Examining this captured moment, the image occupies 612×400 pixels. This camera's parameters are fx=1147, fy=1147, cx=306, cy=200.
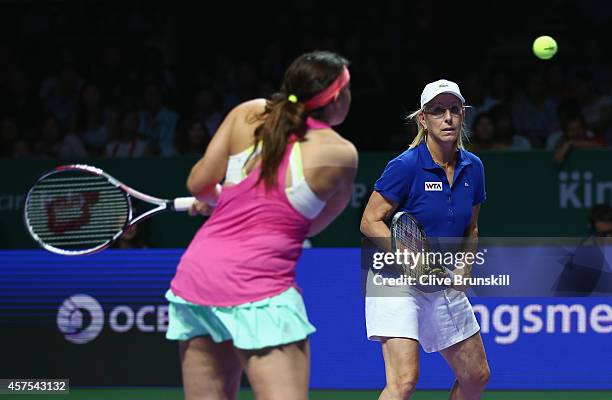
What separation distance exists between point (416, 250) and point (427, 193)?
0.82 ft

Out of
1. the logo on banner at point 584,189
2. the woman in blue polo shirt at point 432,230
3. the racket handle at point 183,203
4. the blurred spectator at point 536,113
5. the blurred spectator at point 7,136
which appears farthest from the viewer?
the blurred spectator at point 7,136

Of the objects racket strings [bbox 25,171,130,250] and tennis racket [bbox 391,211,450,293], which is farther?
racket strings [bbox 25,171,130,250]

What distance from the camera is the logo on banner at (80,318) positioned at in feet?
25.0

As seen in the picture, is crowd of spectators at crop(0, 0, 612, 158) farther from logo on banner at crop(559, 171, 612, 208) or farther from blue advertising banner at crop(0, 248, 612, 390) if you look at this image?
blue advertising banner at crop(0, 248, 612, 390)

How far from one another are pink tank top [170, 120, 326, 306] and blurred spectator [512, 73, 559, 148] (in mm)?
6634

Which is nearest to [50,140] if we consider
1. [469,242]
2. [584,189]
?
[584,189]

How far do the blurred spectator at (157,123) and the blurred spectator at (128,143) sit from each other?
120 millimetres

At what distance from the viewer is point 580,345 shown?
24.2 ft

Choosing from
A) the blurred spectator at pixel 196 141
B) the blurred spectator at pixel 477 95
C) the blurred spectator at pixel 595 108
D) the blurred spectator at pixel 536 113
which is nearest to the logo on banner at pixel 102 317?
the blurred spectator at pixel 196 141

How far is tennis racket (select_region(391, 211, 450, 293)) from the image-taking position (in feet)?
15.9

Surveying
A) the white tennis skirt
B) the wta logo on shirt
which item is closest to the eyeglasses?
the wta logo on shirt

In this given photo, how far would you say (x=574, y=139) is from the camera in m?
8.88

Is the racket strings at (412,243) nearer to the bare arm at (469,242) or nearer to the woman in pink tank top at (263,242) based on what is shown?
the bare arm at (469,242)

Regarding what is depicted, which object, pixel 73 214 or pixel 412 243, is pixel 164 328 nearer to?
pixel 73 214
